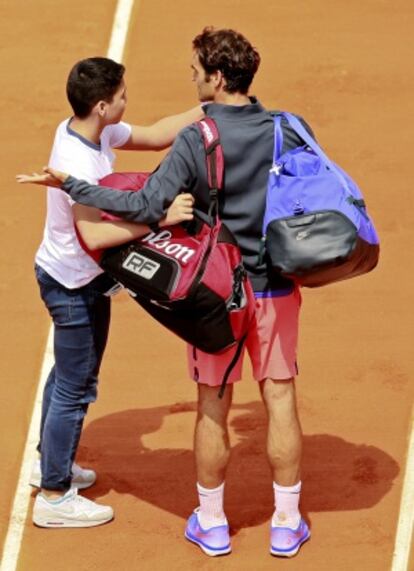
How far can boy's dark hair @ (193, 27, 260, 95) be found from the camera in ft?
23.2

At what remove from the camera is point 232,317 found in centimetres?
712

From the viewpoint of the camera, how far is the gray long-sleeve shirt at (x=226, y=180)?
7.03 meters

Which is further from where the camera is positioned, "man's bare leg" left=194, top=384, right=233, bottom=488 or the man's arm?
the man's arm

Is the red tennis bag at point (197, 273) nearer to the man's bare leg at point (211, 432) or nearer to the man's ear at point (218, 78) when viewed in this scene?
the man's ear at point (218, 78)

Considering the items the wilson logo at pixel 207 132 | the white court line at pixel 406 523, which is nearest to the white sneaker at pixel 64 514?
the white court line at pixel 406 523

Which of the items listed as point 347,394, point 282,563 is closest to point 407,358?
point 347,394

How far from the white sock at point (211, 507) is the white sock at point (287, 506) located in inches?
10.6

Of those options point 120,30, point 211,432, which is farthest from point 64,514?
point 120,30

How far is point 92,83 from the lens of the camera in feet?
23.9

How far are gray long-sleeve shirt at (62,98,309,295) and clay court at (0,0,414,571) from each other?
1620 millimetres

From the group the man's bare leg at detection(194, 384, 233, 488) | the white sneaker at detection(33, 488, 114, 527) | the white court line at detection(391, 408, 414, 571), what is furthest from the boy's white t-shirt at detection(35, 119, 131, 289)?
the white court line at detection(391, 408, 414, 571)

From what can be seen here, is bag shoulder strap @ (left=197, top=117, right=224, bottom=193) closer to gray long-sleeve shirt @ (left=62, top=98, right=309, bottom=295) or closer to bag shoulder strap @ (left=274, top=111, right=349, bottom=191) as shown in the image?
gray long-sleeve shirt @ (left=62, top=98, right=309, bottom=295)

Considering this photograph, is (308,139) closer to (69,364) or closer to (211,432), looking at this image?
(211,432)

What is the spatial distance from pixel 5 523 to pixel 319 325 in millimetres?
2477
